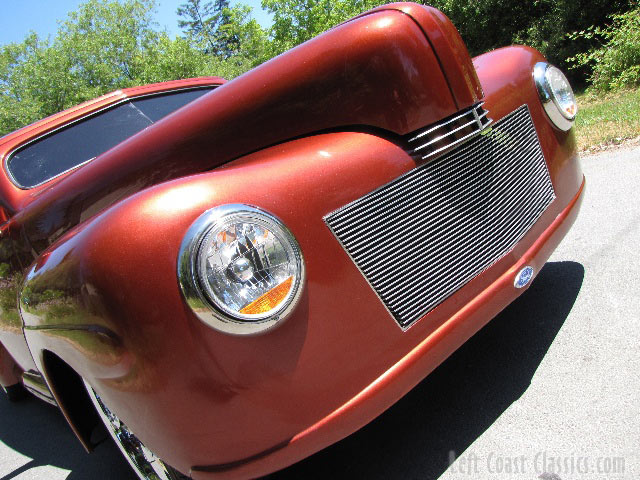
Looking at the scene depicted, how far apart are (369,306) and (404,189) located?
389 mm

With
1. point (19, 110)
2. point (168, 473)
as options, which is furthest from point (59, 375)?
point (19, 110)

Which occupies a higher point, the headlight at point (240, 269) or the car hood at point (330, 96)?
the car hood at point (330, 96)

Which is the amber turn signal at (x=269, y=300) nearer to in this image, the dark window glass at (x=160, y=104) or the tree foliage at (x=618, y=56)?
the dark window glass at (x=160, y=104)

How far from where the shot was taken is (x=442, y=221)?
177 cm

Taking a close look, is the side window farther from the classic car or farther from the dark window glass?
the classic car

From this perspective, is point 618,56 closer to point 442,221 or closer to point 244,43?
point 442,221

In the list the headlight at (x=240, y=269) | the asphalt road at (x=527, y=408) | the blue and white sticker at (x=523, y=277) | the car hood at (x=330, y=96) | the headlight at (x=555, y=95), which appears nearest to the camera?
the headlight at (x=240, y=269)

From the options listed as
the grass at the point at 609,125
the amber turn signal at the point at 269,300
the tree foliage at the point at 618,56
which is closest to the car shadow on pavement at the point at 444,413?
the amber turn signal at the point at 269,300

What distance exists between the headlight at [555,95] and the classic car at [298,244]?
1 centimetres

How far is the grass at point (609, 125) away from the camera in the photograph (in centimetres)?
532

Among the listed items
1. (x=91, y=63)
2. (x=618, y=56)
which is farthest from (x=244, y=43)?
(x=618, y=56)

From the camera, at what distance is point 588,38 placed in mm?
10250

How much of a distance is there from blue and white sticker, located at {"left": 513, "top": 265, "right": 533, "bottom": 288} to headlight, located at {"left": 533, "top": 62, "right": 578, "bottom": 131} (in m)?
0.73

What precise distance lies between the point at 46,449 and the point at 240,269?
216cm
